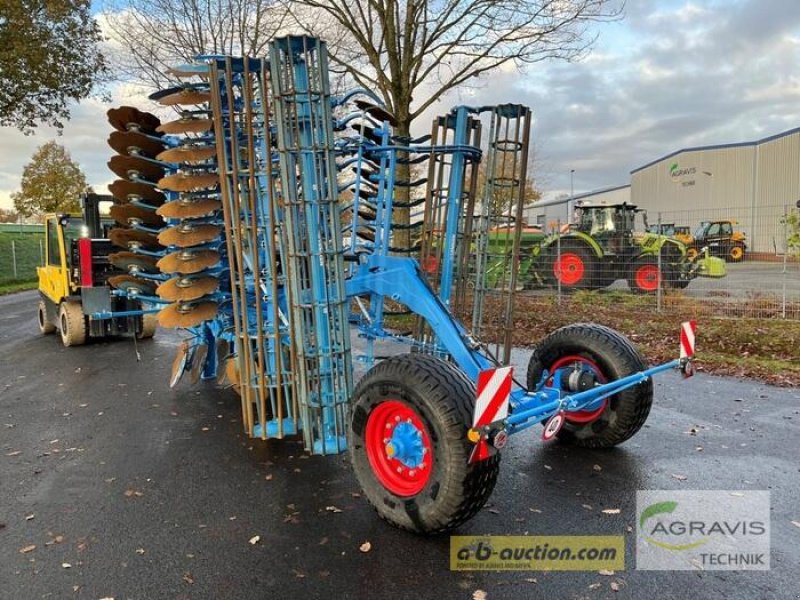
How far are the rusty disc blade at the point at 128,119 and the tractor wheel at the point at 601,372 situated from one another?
435cm

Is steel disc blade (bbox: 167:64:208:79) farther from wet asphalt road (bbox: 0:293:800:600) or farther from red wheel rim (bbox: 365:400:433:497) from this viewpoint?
wet asphalt road (bbox: 0:293:800:600)

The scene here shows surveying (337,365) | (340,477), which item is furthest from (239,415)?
(337,365)

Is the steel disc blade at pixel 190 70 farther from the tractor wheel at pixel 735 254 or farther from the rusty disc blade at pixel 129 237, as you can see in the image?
the tractor wheel at pixel 735 254

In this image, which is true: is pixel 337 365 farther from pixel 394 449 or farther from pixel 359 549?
pixel 359 549

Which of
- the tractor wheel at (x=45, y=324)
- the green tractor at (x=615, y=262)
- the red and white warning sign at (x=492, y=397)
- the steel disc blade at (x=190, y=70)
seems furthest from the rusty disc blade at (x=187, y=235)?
the green tractor at (x=615, y=262)

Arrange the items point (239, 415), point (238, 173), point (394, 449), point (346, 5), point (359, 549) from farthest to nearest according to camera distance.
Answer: point (346, 5), point (239, 415), point (238, 173), point (394, 449), point (359, 549)

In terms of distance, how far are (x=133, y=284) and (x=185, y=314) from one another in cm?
156

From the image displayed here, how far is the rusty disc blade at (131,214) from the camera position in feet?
19.1

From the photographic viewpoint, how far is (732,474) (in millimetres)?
4172

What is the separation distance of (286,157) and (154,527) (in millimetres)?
2507

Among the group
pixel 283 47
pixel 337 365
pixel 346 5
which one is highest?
pixel 346 5

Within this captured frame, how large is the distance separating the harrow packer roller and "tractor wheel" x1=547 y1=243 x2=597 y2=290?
31.7ft

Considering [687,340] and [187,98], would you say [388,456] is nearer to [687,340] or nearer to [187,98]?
[687,340]

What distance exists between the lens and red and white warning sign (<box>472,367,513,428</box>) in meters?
2.94
